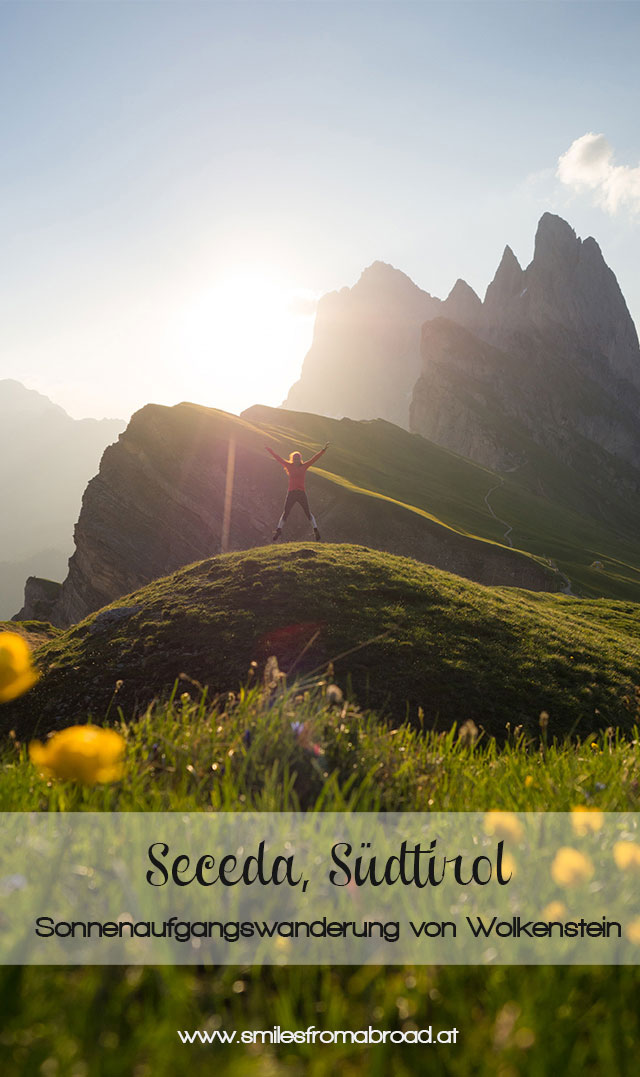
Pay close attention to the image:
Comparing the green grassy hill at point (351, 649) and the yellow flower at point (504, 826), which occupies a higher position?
the yellow flower at point (504, 826)

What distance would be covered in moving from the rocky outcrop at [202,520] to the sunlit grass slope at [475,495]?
9.38 meters

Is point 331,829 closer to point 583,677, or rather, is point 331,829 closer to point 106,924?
point 106,924

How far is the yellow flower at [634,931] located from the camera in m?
1.85

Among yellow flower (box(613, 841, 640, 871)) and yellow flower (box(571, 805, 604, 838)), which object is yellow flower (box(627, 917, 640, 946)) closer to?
yellow flower (box(613, 841, 640, 871))

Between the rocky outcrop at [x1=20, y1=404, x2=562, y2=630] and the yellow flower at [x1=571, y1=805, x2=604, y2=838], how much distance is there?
47.2 meters

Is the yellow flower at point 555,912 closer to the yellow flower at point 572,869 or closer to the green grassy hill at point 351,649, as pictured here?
the yellow flower at point 572,869

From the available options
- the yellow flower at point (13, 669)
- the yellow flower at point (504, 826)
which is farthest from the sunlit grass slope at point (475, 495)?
the yellow flower at point (13, 669)

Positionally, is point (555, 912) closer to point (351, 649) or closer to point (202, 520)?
point (351, 649)

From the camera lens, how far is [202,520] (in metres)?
52.3

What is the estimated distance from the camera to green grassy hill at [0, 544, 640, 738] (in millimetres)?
11148

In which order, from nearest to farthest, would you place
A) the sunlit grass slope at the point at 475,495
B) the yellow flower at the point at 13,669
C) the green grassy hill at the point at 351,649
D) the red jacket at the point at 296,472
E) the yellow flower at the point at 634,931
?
the yellow flower at the point at 634,931 < the yellow flower at the point at 13,669 < the green grassy hill at the point at 351,649 < the red jacket at the point at 296,472 < the sunlit grass slope at the point at 475,495

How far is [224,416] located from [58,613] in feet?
101

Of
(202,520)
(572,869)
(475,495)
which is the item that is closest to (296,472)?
(572,869)

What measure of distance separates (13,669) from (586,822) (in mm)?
2887
